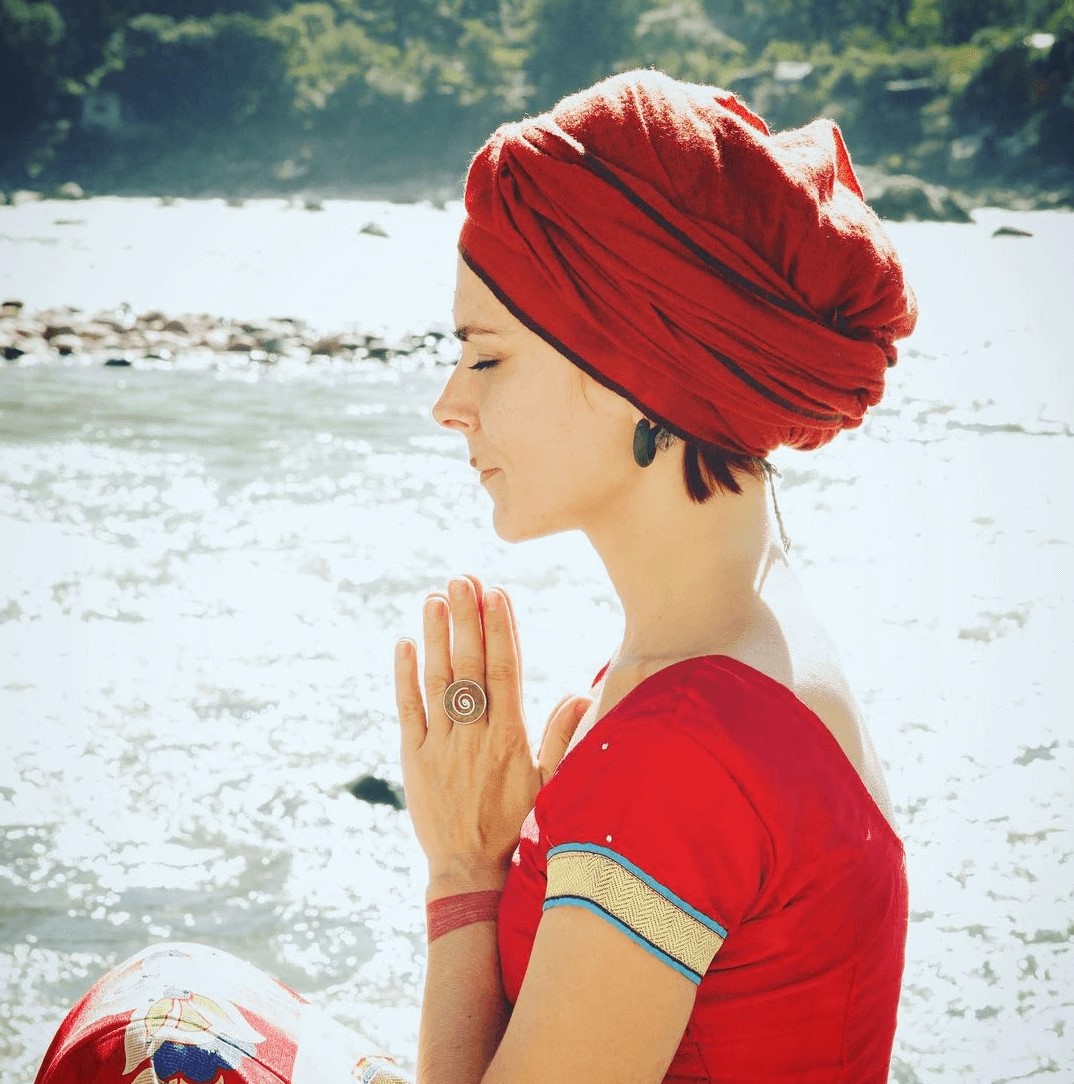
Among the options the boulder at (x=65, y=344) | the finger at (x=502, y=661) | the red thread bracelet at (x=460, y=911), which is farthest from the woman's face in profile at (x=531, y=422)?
the boulder at (x=65, y=344)

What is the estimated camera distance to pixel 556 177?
152cm

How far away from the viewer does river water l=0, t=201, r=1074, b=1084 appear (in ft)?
11.1

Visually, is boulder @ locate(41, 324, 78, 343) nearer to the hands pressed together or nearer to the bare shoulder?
the hands pressed together

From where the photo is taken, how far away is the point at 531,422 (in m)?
1.64

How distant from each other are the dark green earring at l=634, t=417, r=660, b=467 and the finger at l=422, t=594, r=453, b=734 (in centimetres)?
35

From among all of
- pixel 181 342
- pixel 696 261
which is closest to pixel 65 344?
pixel 181 342

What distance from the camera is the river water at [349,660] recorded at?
134 inches

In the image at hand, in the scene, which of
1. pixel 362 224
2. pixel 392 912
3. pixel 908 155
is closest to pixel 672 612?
pixel 392 912

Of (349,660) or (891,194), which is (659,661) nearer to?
(349,660)

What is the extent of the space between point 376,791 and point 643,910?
2.97 metres

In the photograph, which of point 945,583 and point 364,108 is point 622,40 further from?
point 945,583

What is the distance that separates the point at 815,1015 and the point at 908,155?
169 ft

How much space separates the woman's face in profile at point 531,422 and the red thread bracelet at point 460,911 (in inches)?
16.9

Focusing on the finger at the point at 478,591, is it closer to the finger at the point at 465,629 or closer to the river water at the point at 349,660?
the finger at the point at 465,629
